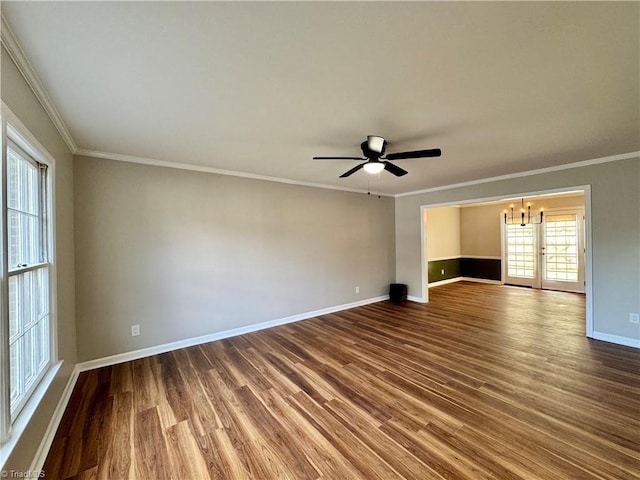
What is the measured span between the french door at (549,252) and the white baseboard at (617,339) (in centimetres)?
369

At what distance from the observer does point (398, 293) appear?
5.83 meters

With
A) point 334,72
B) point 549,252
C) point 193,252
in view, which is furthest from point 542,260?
point 193,252

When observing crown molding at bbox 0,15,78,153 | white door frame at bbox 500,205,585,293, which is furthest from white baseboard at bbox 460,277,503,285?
crown molding at bbox 0,15,78,153

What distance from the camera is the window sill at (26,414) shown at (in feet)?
4.01

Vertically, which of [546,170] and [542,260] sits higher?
[546,170]

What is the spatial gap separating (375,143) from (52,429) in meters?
3.50

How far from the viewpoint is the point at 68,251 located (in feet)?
8.63

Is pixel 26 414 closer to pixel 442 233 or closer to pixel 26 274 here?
pixel 26 274

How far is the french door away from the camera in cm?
639

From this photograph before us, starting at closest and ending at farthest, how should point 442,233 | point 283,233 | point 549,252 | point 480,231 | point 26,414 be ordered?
point 26,414, point 283,233, point 549,252, point 442,233, point 480,231

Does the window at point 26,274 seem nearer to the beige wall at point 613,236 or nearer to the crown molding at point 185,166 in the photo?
the crown molding at point 185,166

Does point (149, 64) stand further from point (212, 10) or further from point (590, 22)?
point (590, 22)

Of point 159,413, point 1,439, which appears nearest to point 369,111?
point 1,439

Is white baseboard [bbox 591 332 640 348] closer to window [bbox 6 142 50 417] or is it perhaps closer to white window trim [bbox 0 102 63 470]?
white window trim [bbox 0 102 63 470]
